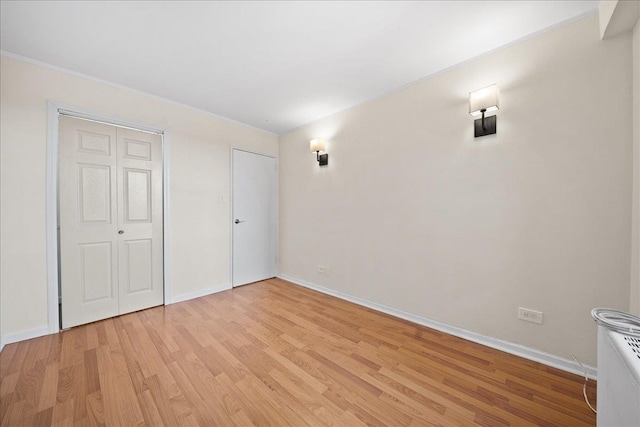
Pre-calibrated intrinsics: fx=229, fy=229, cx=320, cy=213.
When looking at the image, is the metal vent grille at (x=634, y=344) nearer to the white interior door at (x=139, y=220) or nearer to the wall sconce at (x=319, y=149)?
the wall sconce at (x=319, y=149)

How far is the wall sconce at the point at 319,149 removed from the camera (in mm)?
3244

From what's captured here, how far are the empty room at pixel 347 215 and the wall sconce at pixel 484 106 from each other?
0.02 m

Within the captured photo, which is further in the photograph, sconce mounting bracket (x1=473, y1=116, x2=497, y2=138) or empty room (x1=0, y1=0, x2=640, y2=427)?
sconce mounting bracket (x1=473, y1=116, x2=497, y2=138)

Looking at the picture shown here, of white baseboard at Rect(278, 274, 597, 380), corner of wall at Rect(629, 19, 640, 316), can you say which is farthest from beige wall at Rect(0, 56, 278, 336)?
corner of wall at Rect(629, 19, 640, 316)

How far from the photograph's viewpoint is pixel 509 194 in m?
1.88

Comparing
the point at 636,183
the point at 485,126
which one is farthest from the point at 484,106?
the point at 636,183

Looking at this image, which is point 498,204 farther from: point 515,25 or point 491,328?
point 515,25

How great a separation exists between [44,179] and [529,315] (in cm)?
435

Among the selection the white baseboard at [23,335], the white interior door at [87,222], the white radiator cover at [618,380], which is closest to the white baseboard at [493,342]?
the white radiator cover at [618,380]

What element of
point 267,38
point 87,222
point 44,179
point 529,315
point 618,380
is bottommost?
point 529,315

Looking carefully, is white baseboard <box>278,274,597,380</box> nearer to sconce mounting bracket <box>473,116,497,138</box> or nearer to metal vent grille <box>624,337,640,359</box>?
metal vent grille <box>624,337,640,359</box>

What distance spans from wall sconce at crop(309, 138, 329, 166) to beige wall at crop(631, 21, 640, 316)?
2.64 meters

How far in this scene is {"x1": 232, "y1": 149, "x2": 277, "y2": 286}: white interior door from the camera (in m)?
3.56

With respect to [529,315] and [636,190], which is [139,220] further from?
[636,190]
